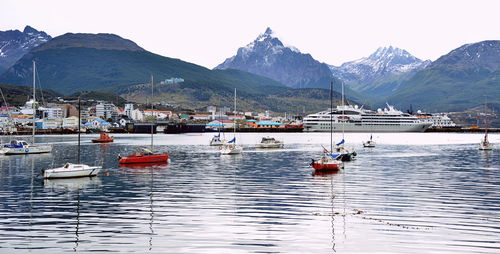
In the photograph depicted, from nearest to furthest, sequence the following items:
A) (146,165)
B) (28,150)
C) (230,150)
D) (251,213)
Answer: (251,213) → (146,165) → (230,150) → (28,150)

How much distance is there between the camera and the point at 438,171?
6356cm

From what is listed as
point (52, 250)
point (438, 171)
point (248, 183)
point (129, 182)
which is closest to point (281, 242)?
point (52, 250)

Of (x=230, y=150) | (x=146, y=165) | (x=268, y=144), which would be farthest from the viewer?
(x=268, y=144)

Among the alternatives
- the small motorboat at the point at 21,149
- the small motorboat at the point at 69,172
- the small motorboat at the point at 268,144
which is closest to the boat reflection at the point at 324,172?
the small motorboat at the point at 69,172

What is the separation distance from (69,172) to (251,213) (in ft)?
89.6

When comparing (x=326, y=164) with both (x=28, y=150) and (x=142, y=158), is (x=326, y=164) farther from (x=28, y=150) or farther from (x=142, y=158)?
(x=28, y=150)

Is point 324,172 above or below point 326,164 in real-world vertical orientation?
below

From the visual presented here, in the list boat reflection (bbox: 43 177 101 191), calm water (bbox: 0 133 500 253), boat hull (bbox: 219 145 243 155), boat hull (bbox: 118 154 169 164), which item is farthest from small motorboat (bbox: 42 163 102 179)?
boat hull (bbox: 219 145 243 155)

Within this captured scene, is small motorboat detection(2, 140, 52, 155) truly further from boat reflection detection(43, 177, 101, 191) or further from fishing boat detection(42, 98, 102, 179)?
boat reflection detection(43, 177, 101, 191)

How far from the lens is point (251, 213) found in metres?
33.2

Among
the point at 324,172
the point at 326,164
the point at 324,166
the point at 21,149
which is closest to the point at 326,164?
the point at 326,164

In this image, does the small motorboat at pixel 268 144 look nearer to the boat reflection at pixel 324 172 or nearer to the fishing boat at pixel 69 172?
the boat reflection at pixel 324 172

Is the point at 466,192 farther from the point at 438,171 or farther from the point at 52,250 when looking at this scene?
the point at 52,250

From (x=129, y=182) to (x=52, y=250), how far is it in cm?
2698
